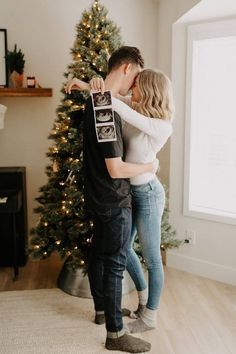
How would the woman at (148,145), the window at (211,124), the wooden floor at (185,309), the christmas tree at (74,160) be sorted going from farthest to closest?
the window at (211,124), the christmas tree at (74,160), the wooden floor at (185,309), the woman at (148,145)

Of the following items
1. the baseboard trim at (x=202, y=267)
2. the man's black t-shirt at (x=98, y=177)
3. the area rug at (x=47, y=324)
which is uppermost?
the man's black t-shirt at (x=98, y=177)

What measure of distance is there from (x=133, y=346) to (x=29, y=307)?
88cm

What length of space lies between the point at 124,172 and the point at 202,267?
1.65 m

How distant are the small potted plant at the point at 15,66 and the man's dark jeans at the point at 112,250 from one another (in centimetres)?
177

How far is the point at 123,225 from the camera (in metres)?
2.10

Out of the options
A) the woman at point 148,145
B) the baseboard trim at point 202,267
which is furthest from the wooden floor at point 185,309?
the woman at point 148,145

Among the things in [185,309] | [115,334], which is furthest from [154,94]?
[185,309]

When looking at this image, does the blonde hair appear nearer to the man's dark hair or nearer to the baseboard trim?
the man's dark hair

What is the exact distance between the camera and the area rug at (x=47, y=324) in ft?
7.59

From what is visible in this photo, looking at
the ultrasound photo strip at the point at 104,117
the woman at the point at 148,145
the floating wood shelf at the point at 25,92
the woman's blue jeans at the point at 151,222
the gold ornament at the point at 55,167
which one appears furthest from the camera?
the floating wood shelf at the point at 25,92

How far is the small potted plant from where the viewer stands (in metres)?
3.39

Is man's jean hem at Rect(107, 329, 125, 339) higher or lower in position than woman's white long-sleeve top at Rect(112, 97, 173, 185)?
lower

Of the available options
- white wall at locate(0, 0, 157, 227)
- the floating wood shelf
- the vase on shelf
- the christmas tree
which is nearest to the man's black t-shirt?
the christmas tree

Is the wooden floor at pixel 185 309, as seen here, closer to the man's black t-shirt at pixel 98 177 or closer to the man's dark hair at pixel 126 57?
the man's black t-shirt at pixel 98 177
